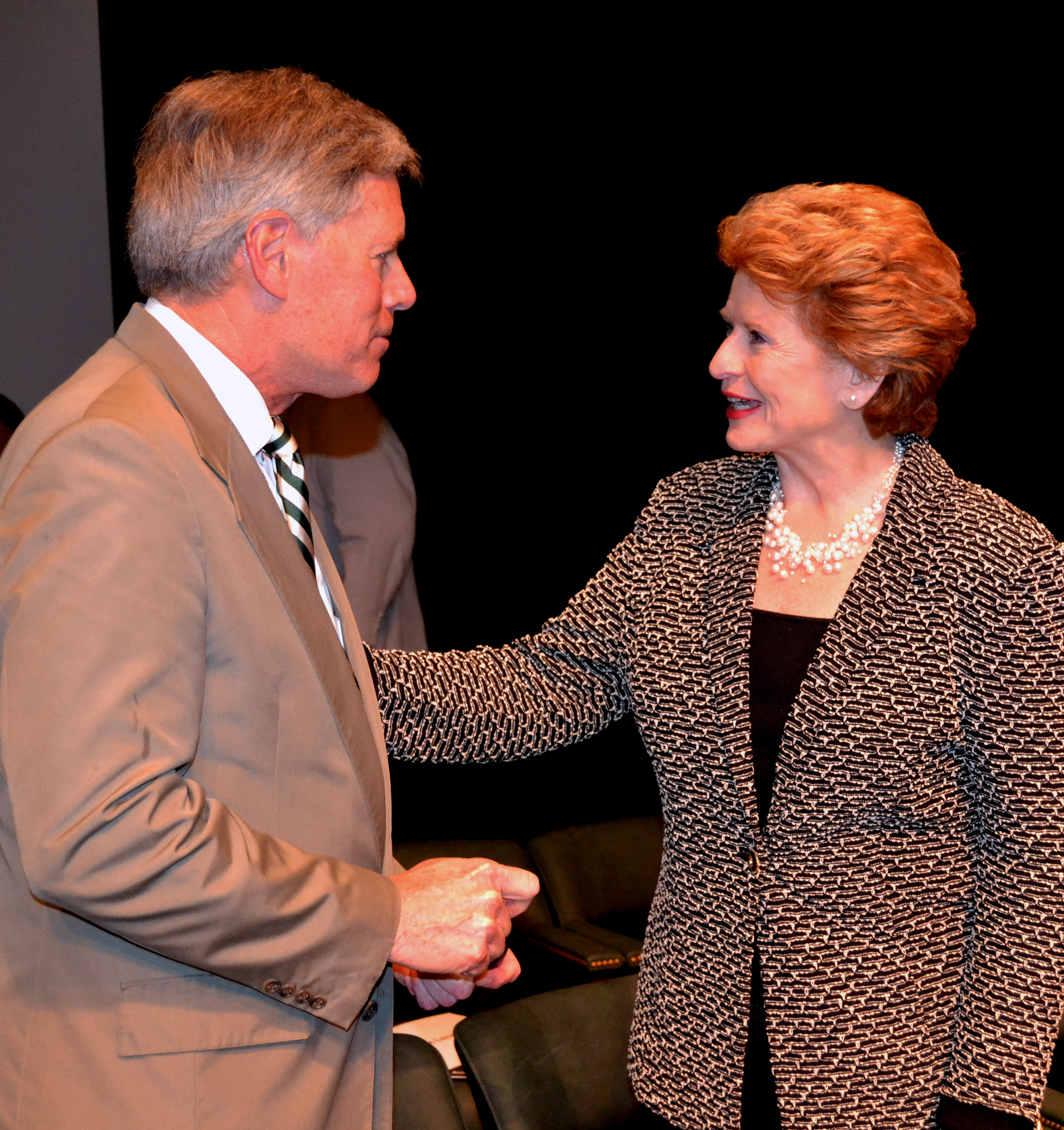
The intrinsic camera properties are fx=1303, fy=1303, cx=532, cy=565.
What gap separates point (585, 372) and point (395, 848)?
1859 millimetres

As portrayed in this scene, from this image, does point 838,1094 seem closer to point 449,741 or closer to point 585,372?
point 449,741

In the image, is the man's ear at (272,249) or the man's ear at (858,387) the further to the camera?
the man's ear at (858,387)

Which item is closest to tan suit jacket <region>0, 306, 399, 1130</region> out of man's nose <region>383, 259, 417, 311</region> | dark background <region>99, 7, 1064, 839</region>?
man's nose <region>383, 259, 417, 311</region>

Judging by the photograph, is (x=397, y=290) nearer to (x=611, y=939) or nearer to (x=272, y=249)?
(x=272, y=249)

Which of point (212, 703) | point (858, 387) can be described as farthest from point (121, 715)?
point (858, 387)

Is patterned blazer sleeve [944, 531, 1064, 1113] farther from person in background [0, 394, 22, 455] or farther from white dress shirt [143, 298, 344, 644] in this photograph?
person in background [0, 394, 22, 455]

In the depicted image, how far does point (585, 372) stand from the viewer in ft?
14.6

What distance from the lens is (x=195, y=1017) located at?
1393 mm

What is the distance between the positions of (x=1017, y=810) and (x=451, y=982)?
0.81 metres

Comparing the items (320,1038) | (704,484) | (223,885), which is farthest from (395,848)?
(223,885)

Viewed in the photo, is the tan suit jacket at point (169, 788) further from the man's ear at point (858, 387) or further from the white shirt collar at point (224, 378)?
the man's ear at point (858, 387)

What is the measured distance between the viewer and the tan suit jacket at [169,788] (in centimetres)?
127

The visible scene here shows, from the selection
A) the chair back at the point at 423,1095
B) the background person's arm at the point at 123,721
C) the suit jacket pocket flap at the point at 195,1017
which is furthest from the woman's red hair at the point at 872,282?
the chair back at the point at 423,1095

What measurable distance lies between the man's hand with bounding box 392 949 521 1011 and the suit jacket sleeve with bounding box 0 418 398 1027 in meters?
0.37
